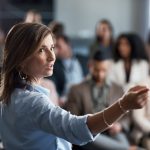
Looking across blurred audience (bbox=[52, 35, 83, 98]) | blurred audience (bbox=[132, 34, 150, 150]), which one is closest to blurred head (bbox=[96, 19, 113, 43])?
blurred audience (bbox=[52, 35, 83, 98])

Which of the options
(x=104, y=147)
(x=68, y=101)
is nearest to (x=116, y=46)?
(x=68, y=101)

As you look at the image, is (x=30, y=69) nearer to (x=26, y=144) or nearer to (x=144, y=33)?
(x=26, y=144)

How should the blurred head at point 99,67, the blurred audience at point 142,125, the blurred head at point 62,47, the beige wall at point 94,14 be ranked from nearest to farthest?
the blurred head at point 99,67 < the blurred audience at point 142,125 < the blurred head at point 62,47 < the beige wall at point 94,14

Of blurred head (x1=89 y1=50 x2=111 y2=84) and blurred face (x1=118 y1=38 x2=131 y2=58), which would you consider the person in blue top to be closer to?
blurred head (x1=89 y1=50 x2=111 y2=84)

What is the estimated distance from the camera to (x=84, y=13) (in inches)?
261

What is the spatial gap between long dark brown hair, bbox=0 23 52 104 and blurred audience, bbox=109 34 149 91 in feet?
9.64

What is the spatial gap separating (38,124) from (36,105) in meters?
0.05

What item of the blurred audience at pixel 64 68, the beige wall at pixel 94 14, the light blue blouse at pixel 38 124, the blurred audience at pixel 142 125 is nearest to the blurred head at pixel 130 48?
the blurred audience at pixel 64 68

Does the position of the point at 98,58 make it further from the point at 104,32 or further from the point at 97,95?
the point at 104,32

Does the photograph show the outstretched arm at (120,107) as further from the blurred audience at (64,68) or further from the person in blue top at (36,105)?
the blurred audience at (64,68)

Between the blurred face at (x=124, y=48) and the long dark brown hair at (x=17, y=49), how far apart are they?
298 centimetres

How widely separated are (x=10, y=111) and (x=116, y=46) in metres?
3.10

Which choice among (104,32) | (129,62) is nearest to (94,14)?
(104,32)

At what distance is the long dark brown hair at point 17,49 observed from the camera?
1354 millimetres
